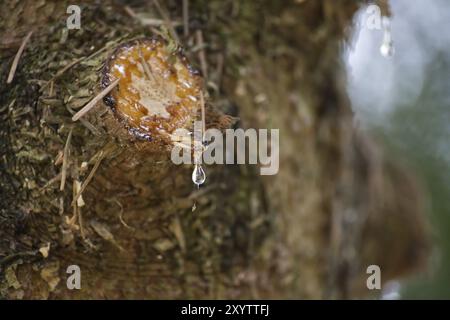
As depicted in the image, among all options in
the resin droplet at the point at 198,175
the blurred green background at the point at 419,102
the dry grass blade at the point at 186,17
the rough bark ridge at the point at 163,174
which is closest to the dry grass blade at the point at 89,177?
the rough bark ridge at the point at 163,174

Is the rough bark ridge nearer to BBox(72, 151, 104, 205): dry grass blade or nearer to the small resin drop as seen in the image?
BBox(72, 151, 104, 205): dry grass blade

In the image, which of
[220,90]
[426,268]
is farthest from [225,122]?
[426,268]

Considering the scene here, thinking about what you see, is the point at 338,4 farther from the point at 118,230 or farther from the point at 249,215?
the point at 118,230


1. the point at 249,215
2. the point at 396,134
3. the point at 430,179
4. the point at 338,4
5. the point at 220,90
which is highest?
the point at 396,134

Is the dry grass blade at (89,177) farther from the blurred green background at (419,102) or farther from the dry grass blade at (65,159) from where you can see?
the blurred green background at (419,102)

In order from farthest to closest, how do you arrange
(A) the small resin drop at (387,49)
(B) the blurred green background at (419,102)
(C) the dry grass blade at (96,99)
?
(B) the blurred green background at (419,102), (A) the small resin drop at (387,49), (C) the dry grass blade at (96,99)

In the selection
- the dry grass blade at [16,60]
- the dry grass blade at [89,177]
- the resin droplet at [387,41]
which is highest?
the resin droplet at [387,41]

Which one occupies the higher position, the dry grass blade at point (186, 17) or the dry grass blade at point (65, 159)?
the dry grass blade at point (186, 17)

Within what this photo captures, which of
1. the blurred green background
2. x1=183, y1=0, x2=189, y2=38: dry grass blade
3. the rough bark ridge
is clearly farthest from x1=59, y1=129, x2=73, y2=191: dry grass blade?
the blurred green background

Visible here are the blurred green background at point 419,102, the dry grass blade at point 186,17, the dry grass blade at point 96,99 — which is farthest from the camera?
the blurred green background at point 419,102
